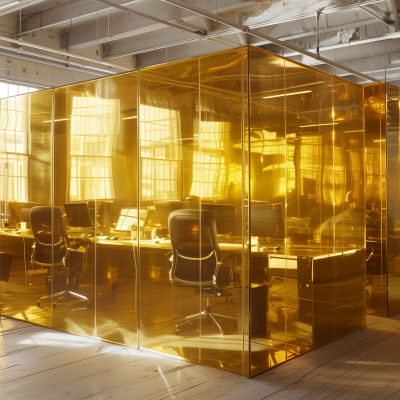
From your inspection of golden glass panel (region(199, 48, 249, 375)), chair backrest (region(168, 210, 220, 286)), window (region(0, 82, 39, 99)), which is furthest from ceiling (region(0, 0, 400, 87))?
chair backrest (region(168, 210, 220, 286))

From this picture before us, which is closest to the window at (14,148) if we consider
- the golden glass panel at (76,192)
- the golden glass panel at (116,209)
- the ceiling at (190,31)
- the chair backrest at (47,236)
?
the chair backrest at (47,236)

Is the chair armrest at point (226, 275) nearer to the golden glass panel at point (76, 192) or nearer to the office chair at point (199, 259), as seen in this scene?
the office chair at point (199, 259)

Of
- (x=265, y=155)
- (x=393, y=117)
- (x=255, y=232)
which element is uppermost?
(x=393, y=117)

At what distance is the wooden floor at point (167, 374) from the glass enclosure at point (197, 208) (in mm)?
181

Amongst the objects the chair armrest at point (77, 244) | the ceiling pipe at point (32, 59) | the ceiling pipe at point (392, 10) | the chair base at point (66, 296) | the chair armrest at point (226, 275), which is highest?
the ceiling pipe at point (32, 59)

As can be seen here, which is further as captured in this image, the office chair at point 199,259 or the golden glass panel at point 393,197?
the golden glass panel at point 393,197

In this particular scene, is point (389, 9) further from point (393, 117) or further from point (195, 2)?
point (195, 2)

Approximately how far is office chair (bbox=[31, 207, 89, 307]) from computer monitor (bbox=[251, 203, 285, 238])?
1.98 metres

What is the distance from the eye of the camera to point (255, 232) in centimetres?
427

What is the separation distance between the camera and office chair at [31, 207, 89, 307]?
5.48 metres

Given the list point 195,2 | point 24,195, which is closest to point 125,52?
point 195,2

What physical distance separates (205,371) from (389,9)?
4097 millimetres

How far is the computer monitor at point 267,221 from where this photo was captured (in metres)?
4.26

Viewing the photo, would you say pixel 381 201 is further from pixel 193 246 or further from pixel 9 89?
pixel 9 89
